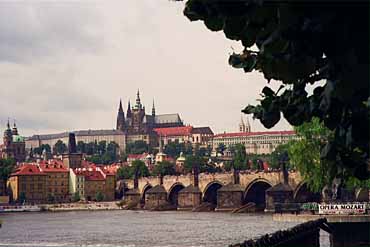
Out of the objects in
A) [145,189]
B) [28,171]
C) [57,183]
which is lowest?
[145,189]

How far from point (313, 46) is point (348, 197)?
52689 mm

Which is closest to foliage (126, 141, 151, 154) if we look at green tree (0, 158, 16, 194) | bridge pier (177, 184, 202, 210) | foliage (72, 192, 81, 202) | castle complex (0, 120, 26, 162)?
castle complex (0, 120, 26, 162)

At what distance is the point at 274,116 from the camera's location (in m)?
5.16

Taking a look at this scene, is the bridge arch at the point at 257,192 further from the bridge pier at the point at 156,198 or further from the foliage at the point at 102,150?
the foliage at the point at 102,150

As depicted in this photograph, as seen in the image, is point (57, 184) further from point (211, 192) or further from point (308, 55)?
point (308, 55)

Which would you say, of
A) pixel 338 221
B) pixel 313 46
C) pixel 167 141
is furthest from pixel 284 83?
pixel 167 141

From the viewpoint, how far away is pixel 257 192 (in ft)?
247

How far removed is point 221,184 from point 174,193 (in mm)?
9425

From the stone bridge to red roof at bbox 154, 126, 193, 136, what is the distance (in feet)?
303

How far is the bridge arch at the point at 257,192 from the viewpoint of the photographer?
7281cm

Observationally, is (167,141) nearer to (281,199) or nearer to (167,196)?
(167,196)

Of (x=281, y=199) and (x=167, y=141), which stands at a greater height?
(x=167, y=141)

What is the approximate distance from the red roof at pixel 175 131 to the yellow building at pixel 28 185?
8083cm

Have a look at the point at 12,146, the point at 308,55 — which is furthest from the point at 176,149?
the point at 308,55
